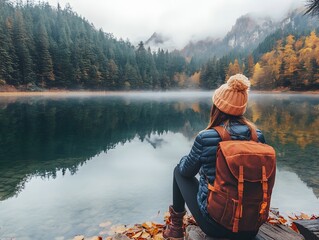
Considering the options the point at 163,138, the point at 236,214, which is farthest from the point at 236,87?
the point at 163,138

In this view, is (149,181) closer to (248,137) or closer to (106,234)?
(106,234)

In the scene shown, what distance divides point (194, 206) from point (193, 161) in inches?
25.7

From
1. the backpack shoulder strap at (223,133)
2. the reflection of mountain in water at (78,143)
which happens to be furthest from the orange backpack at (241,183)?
the reflection of mountain in water at (78,143)

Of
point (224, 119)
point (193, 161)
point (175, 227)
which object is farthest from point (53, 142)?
point (224, 119)

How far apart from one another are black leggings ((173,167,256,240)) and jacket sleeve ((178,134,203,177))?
214 millimetres

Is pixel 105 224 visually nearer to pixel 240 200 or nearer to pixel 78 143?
pixel 240 200

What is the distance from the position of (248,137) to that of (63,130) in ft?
57.6

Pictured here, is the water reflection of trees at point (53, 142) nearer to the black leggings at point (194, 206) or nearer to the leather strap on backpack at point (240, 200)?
the black leggings at point (194, 206)

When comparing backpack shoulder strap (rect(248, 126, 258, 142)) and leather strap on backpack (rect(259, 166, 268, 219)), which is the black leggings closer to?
leather strap on backpack (rect(259, 166, 268, 219))

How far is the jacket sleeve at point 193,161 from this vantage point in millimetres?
2974

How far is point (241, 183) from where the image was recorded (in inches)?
106

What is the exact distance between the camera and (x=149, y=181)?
347 inches

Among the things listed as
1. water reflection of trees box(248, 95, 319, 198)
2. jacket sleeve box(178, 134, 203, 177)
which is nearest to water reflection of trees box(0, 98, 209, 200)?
water reflection of trees box(248, 95, 319, 198)

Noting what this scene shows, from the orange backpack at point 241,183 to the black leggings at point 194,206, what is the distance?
190 mm
